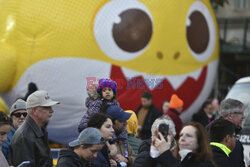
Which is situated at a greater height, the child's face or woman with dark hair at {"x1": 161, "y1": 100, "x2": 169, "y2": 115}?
the child's face

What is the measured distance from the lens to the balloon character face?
9.31 metres

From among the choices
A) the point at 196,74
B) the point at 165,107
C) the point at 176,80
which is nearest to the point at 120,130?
the point at 165,107

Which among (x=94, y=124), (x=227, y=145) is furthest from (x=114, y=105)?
(x=227, y=145)

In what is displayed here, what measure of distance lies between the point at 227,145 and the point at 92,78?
15.3ft

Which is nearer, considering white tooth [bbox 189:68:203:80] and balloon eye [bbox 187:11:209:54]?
balloon eye [bbox 187:11:209:54]

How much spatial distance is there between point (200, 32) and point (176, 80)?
1.20 meters

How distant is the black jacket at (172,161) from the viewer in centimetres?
367

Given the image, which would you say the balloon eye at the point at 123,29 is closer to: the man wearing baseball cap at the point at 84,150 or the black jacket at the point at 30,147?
the black jacket at the point at 30,147

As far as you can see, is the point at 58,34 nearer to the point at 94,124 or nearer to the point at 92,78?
the point at 92,78

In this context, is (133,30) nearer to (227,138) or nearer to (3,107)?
(3,107)

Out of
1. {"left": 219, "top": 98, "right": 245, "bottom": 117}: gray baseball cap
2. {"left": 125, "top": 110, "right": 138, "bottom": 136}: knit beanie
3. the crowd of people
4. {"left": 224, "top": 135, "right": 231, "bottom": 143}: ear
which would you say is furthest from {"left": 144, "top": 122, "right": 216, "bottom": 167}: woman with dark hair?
{"left": 125, "top": 110, "right": 138, "bottom": 136}: knit beanie

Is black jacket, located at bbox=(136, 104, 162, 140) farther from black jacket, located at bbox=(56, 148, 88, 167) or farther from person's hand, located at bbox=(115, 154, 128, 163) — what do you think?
black jacket, located at bbox=(56, 148, 88, 167)

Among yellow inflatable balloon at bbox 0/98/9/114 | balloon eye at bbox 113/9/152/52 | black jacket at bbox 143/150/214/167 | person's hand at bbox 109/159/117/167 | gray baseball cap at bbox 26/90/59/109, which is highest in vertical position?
balloon eye at bbox 113/9/152/52

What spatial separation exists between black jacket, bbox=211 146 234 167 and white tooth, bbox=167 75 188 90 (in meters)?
5.55
